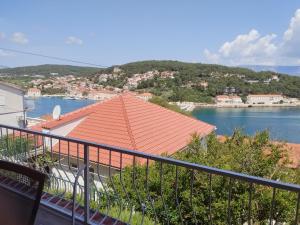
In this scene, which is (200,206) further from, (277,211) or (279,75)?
(279,75)

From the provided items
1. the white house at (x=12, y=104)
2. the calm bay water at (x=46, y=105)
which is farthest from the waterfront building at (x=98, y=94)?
the white house at (x=12, y=104)

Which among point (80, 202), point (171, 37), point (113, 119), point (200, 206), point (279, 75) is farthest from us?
point (279, 75)

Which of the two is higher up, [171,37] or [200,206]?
[171,37]

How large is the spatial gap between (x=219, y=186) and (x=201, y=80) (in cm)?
6703

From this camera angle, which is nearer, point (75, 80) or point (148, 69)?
point (75, 80)

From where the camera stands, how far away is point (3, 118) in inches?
814

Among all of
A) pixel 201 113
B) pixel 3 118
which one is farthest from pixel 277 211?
pixel 201 113

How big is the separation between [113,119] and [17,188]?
13262 millimetres

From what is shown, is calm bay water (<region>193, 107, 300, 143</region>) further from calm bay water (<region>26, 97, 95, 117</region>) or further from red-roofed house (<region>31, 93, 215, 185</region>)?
red-roofed house (<region>31, 93, 215, 185</region>)

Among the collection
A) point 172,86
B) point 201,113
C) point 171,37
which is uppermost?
point 171,37

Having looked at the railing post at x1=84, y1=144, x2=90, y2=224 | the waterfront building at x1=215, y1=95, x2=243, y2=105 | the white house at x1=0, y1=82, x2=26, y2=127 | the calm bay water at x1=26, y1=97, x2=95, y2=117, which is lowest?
the waterfront building at x1=215, y1=95, x2=243, y2=105

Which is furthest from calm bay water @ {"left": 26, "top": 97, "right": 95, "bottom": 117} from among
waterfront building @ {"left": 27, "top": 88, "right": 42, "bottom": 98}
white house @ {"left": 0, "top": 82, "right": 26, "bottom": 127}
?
white house @ {"left": 0, "top": 82, "right": 26, "bottom": 127}

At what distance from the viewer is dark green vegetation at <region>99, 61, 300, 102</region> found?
69344mm

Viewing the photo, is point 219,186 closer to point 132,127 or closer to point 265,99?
point 132,127
